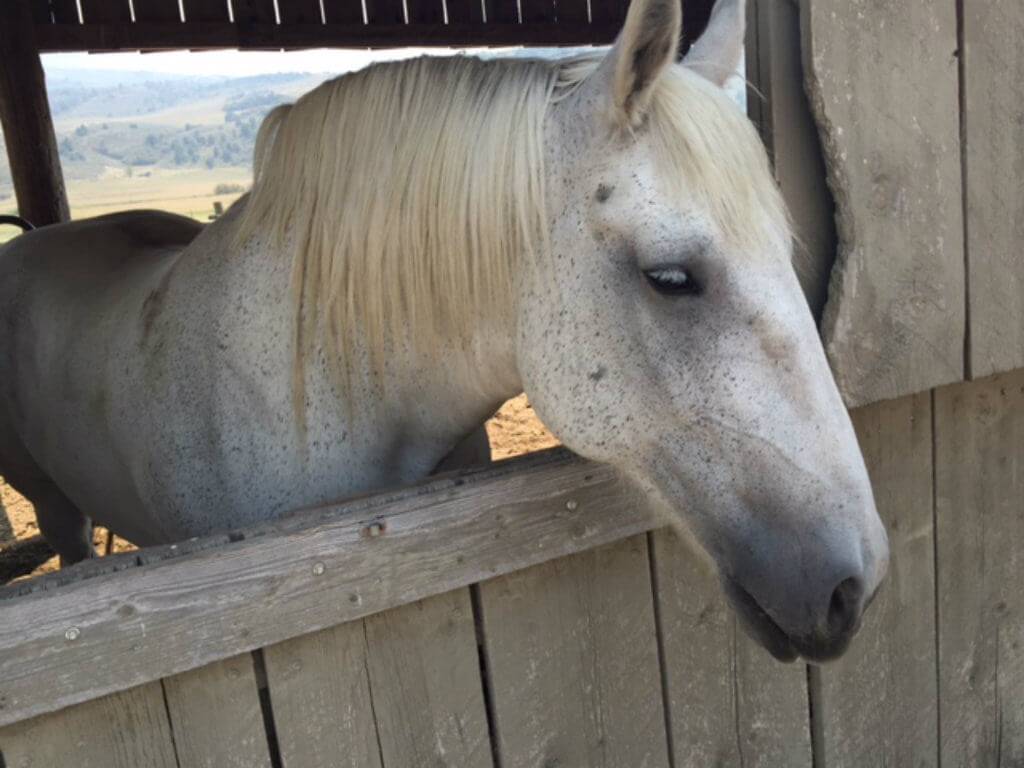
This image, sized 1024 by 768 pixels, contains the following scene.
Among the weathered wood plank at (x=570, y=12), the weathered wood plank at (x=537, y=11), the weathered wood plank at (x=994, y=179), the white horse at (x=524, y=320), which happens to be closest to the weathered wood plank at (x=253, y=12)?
the weathered wood plank at (x=537, y=11)

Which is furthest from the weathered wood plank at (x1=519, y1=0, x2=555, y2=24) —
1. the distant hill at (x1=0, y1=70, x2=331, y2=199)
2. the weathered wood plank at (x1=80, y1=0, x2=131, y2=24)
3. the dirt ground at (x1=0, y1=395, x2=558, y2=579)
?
the distant hill at (x1=0, y1=70, x2=331, y2=199)

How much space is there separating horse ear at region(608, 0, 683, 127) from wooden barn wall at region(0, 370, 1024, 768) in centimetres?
85

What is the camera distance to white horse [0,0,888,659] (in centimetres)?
120

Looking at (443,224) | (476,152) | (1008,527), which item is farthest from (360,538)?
(1008,527)

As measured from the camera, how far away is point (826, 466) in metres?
1.17

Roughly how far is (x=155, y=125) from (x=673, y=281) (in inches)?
2216

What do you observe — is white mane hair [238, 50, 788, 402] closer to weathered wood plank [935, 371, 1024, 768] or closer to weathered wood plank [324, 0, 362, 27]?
weathered wood plank [935, 371, 1024, 768]

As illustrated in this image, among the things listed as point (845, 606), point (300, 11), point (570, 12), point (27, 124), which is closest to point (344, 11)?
point (300, 11)

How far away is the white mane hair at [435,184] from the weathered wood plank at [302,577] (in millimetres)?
299

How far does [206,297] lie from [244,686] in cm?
82

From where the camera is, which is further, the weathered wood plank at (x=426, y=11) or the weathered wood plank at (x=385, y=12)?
the weathered wood plank at (x=426, y=11)

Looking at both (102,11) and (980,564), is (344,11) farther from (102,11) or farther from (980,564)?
(980,564)

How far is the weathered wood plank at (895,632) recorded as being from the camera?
1.96m

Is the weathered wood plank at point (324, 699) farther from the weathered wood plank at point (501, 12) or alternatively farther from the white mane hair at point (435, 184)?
the weathered wood plank at point (501, 12)
